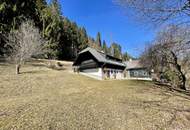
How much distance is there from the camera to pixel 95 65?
2920 centimetres

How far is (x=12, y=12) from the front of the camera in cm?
2886

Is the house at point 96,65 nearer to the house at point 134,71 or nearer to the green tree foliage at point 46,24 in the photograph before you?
the green tree foliage at point 46,24

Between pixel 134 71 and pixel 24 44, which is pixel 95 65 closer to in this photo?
pixel 24 44

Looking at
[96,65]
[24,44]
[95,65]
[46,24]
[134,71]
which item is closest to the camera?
[24,44]

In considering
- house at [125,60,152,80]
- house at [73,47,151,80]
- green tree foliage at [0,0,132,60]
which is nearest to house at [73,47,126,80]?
house at [73,47,151,80]

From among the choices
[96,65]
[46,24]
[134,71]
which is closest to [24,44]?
[96,65]

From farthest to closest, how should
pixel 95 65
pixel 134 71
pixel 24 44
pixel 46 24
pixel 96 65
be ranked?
pixel 134 71, pixel 46 24, pixel 95 65, pixel 96 65, pixel 24 44

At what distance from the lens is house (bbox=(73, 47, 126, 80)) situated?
2842 centimetres

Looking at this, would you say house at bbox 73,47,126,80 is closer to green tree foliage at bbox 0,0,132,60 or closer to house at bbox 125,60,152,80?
green tree foliage at bbox 0,0,132,60

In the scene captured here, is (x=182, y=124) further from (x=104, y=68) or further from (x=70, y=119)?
(x=104, y=68)

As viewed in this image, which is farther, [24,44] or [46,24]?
[46,24]

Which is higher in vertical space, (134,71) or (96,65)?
(96,65)

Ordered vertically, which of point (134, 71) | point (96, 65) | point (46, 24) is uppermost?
point (46, 24)

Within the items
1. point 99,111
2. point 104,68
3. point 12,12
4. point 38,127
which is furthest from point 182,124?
point 12,12
